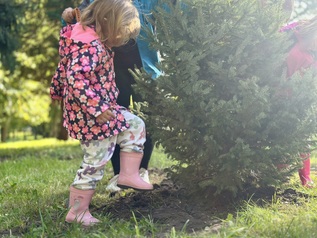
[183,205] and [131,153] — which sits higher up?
[131,153]

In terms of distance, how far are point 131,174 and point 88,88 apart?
0.64m

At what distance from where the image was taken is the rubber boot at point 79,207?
10.0ft

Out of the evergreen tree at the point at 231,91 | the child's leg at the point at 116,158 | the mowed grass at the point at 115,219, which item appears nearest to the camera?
the mowed grass at the point at 115,219

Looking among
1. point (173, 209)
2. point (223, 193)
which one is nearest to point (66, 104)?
point (173, 209)

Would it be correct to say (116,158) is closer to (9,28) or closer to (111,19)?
(111,19)

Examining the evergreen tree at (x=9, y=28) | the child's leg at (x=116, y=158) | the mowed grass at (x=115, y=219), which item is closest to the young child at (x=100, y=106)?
the mowed grass at (x=115, y=219)

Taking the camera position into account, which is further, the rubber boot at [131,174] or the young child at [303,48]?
the young child at [303,48]

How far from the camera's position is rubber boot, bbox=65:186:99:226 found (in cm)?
305

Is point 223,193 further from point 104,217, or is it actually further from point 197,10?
point 197,10

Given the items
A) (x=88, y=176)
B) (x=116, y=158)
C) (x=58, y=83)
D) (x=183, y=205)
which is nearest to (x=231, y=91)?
(x=183, y=205)

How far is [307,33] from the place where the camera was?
3.60 metres

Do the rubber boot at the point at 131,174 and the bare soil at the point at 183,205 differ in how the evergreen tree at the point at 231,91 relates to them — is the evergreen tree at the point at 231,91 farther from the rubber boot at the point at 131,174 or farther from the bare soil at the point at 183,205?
the rubber boot at the point at 131,174

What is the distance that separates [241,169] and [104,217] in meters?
0.92

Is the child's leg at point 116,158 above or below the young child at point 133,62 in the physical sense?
below
